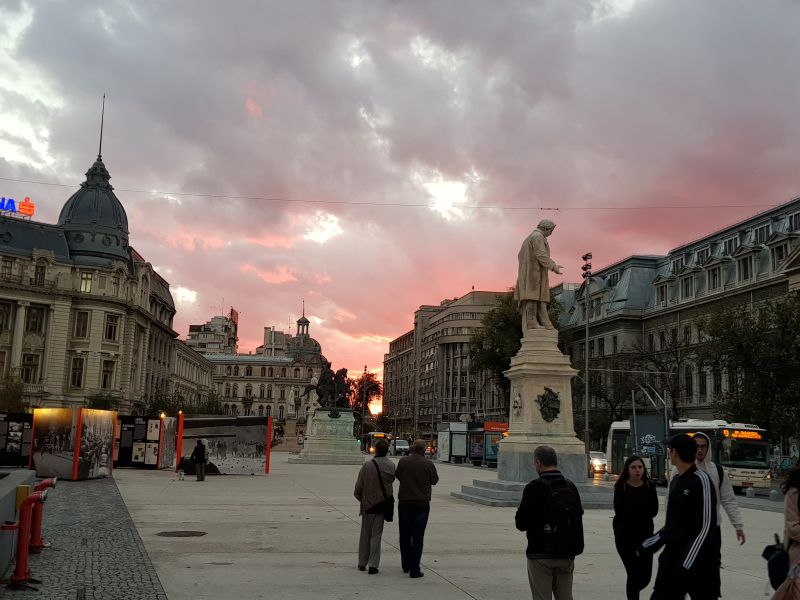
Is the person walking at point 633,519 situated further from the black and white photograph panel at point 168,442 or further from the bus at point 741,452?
the black and white photograph panel at point 168,442

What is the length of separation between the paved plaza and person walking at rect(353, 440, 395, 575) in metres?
0.23

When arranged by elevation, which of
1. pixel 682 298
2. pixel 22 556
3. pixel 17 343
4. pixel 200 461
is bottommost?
pixel 22 556

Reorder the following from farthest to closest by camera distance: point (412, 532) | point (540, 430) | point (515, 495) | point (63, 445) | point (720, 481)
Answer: point (63, 445) < point (540, 430) < point (515, 495) < point (412, 532) < point (720, 481)

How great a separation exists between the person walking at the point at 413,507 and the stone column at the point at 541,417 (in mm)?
9245

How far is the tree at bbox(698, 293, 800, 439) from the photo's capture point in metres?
36.5

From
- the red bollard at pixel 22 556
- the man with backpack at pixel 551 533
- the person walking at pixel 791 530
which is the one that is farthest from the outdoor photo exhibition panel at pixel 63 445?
the person walking at pixel 791 530

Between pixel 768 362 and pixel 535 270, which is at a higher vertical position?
pixel 535 270

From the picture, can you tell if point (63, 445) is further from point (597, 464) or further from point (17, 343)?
point (17, 343)

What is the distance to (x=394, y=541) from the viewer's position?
12.6 m

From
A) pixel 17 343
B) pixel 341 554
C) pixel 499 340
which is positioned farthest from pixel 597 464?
pixel 17 343

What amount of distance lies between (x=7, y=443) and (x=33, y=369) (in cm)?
4448

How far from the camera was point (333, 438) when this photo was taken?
47.2 m

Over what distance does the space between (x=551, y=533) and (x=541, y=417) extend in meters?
13.2

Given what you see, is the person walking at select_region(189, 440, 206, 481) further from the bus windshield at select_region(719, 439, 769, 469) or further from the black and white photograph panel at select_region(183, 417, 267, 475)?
the bus windshield at select_region(719, 439, 769, 469)
